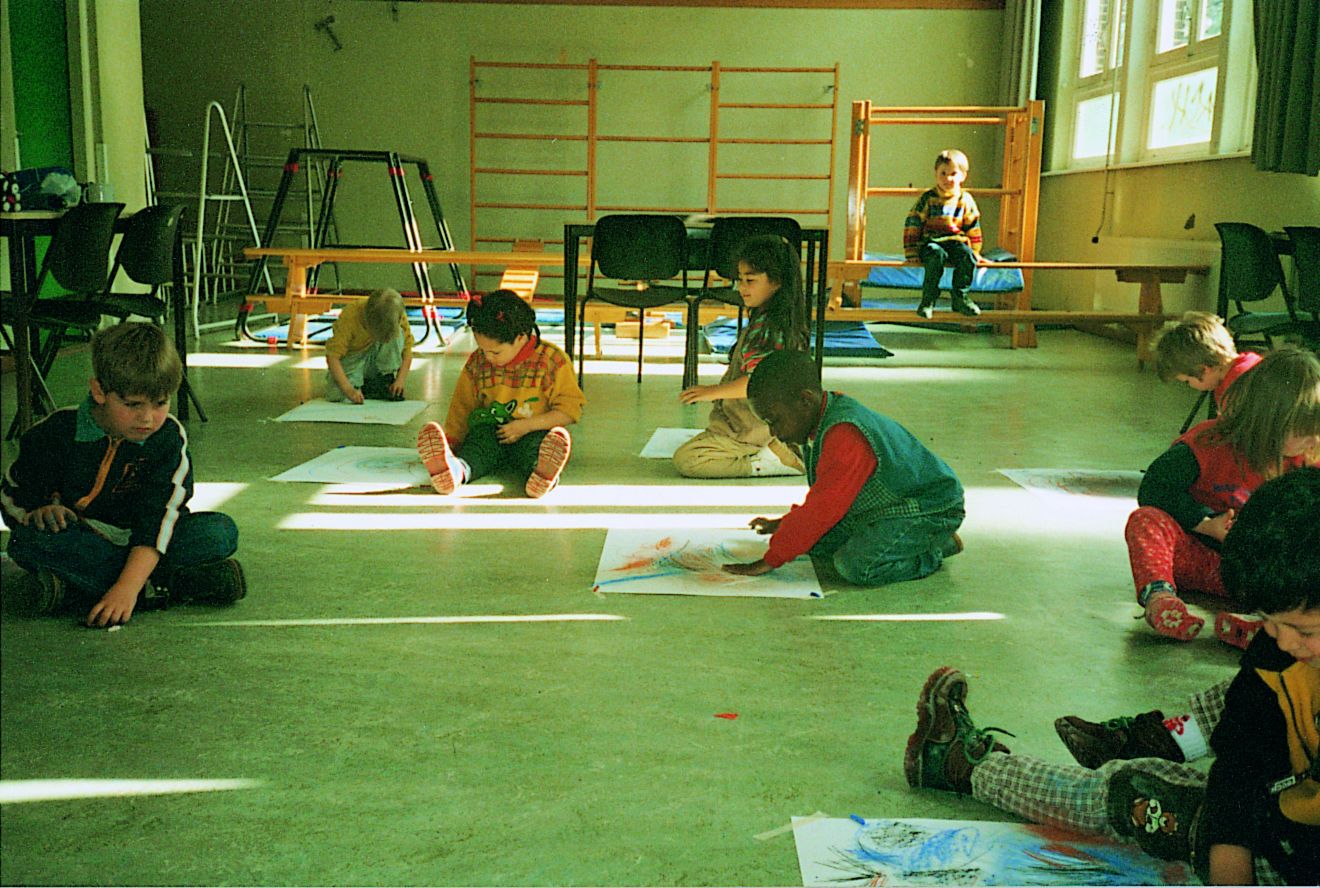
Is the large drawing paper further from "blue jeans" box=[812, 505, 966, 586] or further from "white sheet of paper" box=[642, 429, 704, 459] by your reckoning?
"white sheet of paper" box=[642, 429, 704, 459]

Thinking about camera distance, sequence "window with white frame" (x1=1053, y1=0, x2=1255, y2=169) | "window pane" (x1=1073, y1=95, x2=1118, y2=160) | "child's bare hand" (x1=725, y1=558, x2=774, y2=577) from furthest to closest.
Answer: "window pane" (x1=1073, y1=95, x2=1118, y2=160)
"window with white frame" (x1=1053, y1=0, x2=1255, y2=169)
"child's bare hand" (x1=725, y1=558, x2=774, y2=577)

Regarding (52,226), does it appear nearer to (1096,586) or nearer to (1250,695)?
(1096,586)

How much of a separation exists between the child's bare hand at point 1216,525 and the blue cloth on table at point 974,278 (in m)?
4.32

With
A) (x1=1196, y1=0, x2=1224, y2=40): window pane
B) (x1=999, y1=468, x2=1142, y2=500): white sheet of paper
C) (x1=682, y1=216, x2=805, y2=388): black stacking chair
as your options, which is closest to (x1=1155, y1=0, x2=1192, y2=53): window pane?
(x1=1196, y1=0, x2=1224, y2=40): window pane

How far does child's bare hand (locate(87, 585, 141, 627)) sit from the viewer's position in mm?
2025

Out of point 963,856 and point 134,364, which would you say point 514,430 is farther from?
point 963,856

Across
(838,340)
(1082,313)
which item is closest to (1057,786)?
(1082,313)

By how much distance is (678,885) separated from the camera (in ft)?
4.19

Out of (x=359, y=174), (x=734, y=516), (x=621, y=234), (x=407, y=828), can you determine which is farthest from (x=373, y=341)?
(x=359, y=174)

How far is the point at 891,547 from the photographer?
2.40 m

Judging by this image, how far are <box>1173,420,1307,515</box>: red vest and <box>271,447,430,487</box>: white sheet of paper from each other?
1.85 meters

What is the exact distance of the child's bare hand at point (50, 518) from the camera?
6.55 feet

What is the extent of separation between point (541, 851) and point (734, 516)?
1701 millimetres

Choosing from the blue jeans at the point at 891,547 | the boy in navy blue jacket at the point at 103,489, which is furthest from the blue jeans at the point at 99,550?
the blue jeans at the point at 891,547
